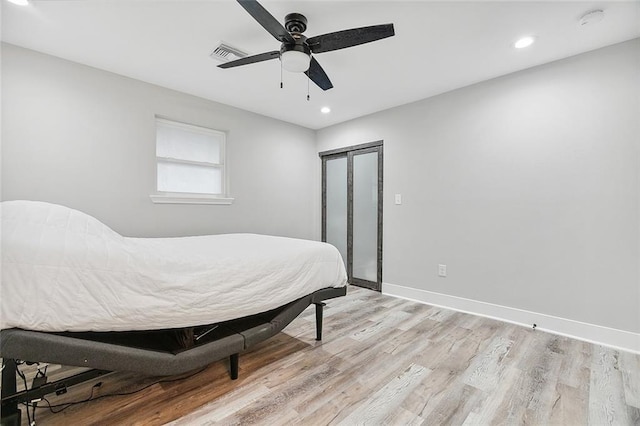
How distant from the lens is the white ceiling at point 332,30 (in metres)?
1.87

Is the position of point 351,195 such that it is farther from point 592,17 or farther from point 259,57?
point 592,17

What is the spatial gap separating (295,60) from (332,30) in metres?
0.50

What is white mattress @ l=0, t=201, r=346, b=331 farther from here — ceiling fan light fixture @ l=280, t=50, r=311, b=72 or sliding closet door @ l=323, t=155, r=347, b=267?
sliding closet door @ l=323, t=155, r=347, b=267

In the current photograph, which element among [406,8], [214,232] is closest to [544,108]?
[406,8]

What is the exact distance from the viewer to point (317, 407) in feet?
5.04

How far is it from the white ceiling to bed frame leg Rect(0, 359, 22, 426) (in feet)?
7.14

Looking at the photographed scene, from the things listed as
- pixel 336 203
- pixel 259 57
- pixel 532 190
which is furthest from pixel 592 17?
pixel 336 203

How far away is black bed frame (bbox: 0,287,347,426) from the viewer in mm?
1139

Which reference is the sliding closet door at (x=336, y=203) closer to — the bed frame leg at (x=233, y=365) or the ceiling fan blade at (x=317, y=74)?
the ceiling fan blade at (x=317, y=74)

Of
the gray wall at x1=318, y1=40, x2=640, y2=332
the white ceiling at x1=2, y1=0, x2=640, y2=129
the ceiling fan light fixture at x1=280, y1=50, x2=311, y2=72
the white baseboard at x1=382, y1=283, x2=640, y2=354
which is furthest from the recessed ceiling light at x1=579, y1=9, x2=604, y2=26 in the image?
the white baseboard at x1=382, y1=283, x2=640, y2=354

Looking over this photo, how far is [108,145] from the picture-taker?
2.74 m

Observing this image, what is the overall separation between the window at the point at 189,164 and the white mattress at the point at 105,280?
1.68 meters

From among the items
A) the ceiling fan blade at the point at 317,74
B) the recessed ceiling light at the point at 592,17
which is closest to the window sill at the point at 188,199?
the ceiling fan blade at the point at 317,74

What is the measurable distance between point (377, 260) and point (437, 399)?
92.1 inches
